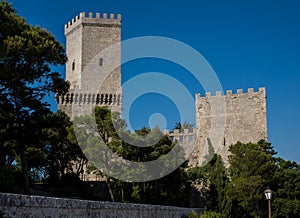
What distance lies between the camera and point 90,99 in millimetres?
38062

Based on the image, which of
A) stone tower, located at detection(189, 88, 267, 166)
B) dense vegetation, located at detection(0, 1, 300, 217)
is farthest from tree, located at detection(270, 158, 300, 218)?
stone tower, located at detection(189, 88, 267, 166)

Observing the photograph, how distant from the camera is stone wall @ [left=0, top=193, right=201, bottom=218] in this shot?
6.34m

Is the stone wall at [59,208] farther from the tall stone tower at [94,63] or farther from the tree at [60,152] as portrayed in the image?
the tall stone tower at [94,63]

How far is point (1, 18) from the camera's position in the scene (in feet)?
50.8

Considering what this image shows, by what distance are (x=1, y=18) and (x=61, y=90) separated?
3.95m

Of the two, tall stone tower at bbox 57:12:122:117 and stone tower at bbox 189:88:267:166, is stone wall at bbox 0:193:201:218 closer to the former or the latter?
stone tower at bbox 189:88:267:166

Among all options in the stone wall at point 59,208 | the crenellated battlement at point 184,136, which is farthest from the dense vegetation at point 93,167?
the stone wall at point 59,208

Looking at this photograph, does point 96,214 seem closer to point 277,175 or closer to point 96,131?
point 96,131

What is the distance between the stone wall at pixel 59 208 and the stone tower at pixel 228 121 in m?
24.7

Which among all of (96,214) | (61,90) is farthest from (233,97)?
(96,214)

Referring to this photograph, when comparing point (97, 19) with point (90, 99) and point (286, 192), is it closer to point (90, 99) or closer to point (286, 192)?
point (90, 99)

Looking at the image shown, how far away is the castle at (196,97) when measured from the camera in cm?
3650

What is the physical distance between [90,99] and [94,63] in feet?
9.94

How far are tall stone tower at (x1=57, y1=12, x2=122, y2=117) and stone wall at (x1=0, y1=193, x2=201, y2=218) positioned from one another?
85.3 ft
